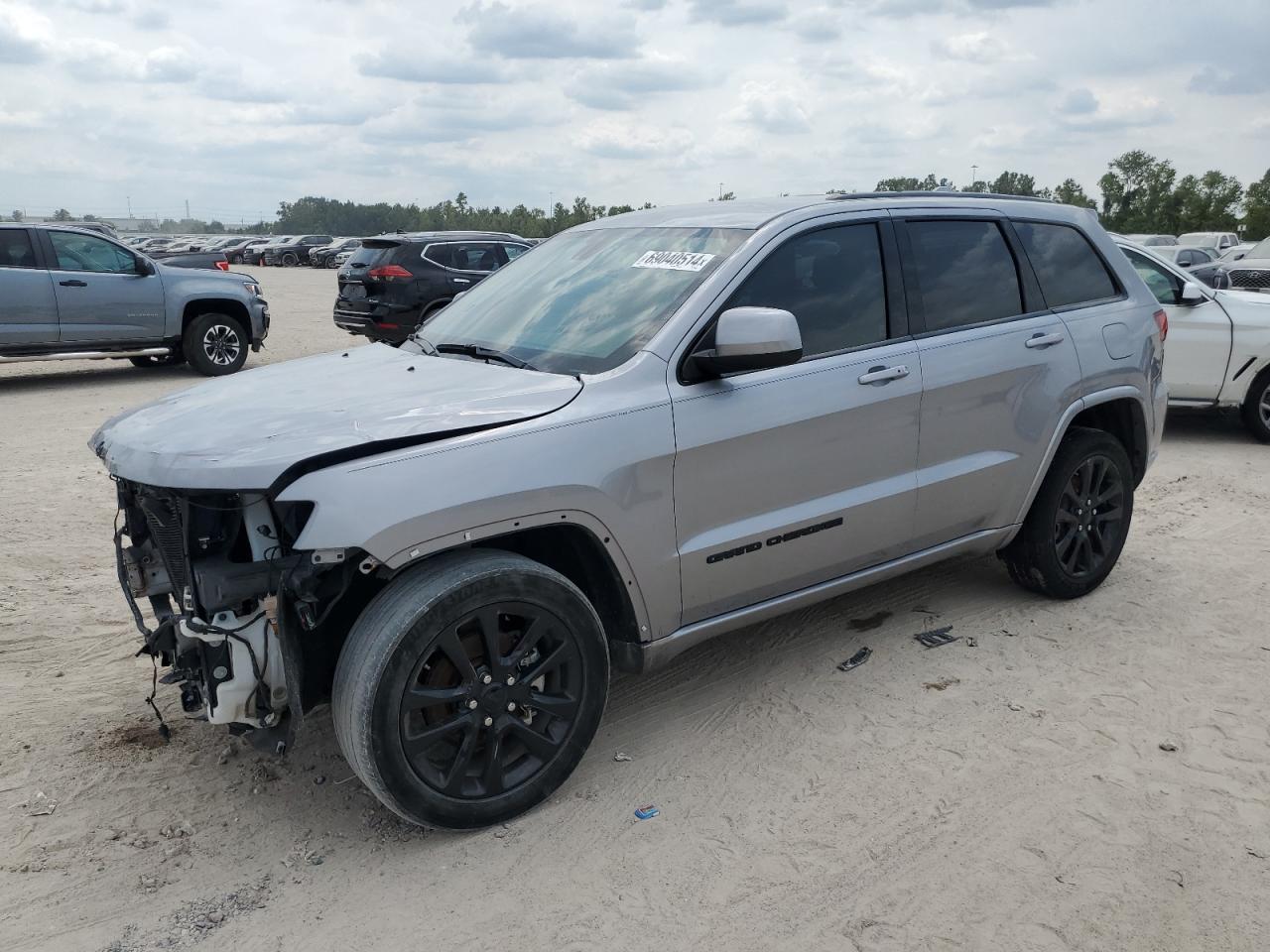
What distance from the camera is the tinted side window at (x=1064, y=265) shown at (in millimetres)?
4961

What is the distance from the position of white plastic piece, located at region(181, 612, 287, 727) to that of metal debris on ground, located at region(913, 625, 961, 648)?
9.34 feet

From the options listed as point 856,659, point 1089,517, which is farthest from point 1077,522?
point 856,659

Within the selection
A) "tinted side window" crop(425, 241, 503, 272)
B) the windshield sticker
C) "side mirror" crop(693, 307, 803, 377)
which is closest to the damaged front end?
"side mirror" crop(693, 307, 803, 377)

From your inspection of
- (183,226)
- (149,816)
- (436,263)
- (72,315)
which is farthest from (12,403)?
(183,226)

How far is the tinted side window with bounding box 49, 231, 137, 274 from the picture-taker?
12.4 metres

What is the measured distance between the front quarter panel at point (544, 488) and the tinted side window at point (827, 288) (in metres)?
A: 0.64

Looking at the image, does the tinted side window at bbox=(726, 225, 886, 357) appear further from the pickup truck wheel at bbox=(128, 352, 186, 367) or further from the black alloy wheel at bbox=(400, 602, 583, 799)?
the pickup truck wheel at bbox=(128, 352, 186, 367)

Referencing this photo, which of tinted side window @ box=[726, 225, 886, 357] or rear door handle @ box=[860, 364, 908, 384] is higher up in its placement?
tinted side window @ box=[726, 225, 886, 357]

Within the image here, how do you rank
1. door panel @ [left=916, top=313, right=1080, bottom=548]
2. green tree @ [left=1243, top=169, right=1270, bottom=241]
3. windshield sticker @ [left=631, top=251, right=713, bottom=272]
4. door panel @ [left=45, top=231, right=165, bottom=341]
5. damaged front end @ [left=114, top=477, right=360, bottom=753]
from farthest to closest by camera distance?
1. green tree @ [left=1243, top=169, right=1270, bottom=241]
2. door panel @ [left=45, top=231, right=165, bottom=341]
3. door panel @ [left=916, top=313, right=1080, bottom=548]
4. windshield sticker @ [left=631, top=251, right=713, bottom=272]
5. damaged front end @ [left=114, top=477, right=360, bottom=753]

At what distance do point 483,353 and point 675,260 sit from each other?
0.81 m

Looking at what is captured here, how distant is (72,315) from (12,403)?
1438mm

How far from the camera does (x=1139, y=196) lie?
55.2 metres

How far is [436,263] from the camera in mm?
14164

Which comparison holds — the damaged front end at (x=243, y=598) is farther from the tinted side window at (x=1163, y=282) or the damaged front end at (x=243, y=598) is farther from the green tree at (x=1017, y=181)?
the green tree at (x=1017, y=181)
